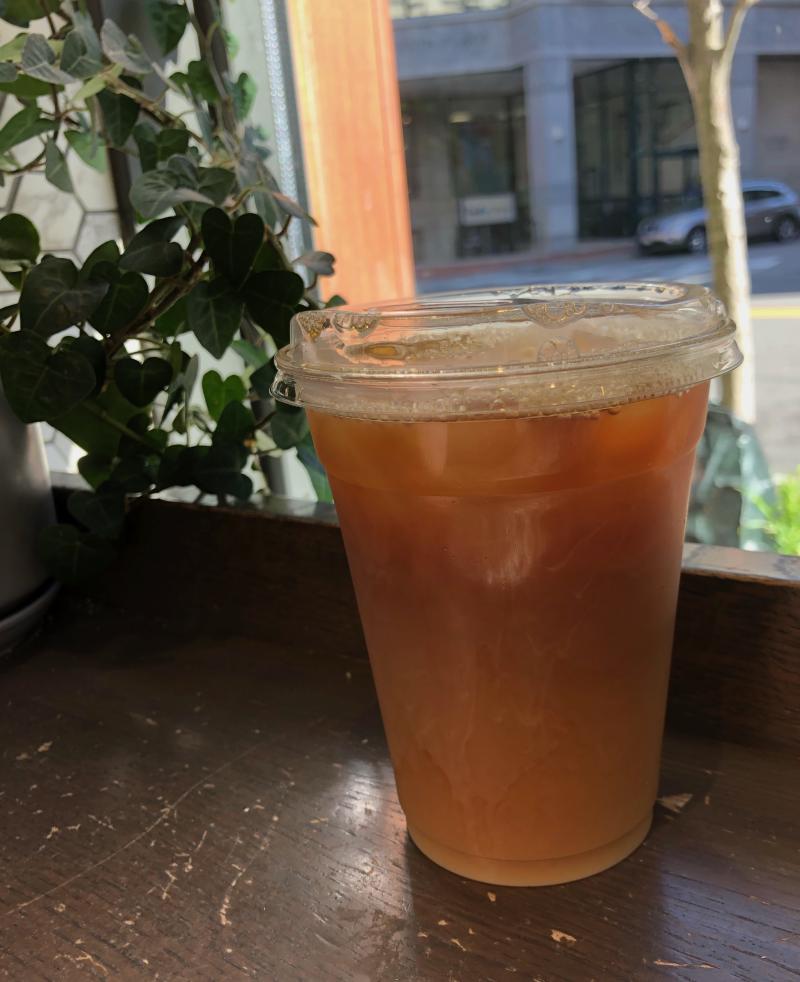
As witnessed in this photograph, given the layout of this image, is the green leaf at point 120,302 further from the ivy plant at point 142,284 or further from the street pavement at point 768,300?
the street pavement at point 768,300

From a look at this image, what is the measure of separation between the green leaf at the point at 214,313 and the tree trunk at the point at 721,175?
515 millimetres

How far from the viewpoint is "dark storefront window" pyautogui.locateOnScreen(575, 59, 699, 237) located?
Answer: 924mm

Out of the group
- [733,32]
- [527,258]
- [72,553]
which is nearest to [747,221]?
[733,32]

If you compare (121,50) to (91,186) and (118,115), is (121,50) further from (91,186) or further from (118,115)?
(91,186)

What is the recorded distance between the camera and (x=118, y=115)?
2.04 ft

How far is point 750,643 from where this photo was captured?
19.5 inches

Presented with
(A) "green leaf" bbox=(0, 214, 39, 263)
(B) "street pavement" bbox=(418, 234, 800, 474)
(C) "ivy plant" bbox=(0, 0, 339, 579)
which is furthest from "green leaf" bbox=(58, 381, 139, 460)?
(B) "street pavement" bbox=(418, 234, 800, 474)

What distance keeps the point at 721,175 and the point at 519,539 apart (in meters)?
0.69

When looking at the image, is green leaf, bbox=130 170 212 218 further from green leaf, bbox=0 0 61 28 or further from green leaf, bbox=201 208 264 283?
green leaf, bbox=0 0 61 28

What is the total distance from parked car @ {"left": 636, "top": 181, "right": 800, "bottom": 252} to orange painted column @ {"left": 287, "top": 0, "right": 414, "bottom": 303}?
0.31 meters

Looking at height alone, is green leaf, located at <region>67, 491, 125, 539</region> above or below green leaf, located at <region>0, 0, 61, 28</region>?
below

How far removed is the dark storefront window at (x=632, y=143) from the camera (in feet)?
3.03

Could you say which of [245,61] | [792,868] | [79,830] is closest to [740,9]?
[245,61]

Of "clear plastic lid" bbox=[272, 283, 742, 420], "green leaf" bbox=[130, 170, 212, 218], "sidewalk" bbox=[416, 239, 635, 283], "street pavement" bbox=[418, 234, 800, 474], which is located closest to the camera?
"clear plastic lid" bbox=[272, 283, 742, 420]
